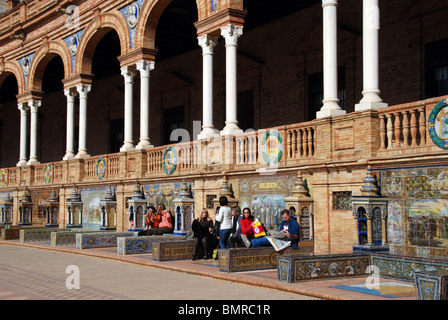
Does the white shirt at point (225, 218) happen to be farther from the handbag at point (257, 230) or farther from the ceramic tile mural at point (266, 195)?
the ceramic tile mural at point (266, 195)

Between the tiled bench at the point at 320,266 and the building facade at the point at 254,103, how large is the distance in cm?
140

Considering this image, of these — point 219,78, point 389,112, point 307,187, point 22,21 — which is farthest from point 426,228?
point 22,21

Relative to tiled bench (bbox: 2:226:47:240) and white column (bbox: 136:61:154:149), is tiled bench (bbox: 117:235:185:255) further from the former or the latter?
tiled bench (bbox: 2:226:47:240)

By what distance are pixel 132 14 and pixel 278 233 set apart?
486 inches

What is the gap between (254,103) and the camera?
2241 centimetres

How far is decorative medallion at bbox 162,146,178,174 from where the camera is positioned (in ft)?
61.0

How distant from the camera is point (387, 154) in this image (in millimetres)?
11555

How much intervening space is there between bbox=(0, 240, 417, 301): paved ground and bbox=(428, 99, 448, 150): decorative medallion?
2.69 meters

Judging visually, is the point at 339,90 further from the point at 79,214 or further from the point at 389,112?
the point at 79,214

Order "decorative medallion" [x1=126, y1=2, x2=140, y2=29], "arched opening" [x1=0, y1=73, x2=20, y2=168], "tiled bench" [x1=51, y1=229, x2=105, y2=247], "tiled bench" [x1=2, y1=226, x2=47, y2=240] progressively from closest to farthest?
"tiled bench" [x1=51, y1=229, x2=105, y2=247] < "decorative medallion" [x1=126, y1=2, x2=140, y2=29] < "tiled bench" [x1=2, y1=226, x2=47, y2=240] < "arched opening" [x1=0, y1=73, x2=20, y2=168]

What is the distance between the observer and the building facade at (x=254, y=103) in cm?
1155

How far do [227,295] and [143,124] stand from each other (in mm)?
12378

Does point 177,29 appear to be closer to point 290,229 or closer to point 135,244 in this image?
point 135,244

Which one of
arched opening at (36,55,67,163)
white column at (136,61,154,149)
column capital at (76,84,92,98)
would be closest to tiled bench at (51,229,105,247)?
white column at (136,61,154,149)
